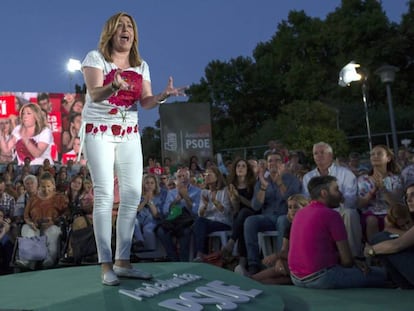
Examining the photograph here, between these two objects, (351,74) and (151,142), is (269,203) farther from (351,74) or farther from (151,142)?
(151,142)

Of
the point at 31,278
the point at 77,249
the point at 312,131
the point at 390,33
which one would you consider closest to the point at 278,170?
the point at 77,249

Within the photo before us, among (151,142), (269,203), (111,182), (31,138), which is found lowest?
(269,203)

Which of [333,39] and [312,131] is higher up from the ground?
[333,39]

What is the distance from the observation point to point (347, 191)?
183 inches

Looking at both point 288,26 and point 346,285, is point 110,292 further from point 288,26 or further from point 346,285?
point 288,26

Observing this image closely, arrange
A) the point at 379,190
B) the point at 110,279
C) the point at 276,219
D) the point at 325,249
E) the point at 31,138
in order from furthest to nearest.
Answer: the point at 31,138
the point at 276,219
the point at 379,190
the point at 325,249
the point at 110,279

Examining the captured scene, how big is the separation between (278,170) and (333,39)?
21551mm

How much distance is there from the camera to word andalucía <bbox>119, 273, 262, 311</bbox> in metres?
2.52

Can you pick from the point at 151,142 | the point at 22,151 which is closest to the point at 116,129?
the point at 22,151

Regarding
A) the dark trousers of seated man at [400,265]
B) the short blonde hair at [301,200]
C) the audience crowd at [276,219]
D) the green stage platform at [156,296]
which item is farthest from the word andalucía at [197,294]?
the short blonde hair at [301,200]

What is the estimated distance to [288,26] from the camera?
28688 millimetres

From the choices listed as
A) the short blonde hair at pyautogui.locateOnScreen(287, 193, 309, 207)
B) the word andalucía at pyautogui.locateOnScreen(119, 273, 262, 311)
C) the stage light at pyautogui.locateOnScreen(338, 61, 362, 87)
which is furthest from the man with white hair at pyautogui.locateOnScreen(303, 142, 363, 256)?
the stage light at pyautogui.locateOnScreen(338, 61, 362, 87)

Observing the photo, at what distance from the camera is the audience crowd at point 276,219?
3613mm

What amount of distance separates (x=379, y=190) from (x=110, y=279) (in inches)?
110
